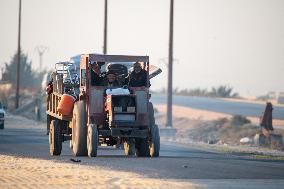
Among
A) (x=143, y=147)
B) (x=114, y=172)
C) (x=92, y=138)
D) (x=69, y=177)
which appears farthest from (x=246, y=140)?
(x=69, y=177)

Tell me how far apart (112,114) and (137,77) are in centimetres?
178

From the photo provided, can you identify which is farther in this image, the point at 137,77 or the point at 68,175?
the point at 137,77

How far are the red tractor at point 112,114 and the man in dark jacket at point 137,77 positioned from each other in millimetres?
190

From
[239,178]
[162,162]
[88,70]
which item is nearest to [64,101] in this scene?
[88,70]

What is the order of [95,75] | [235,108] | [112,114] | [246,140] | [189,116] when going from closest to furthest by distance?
1. [112,114]
2. [95,75]
3. [246,140]
4. [189,116]
5. [235,108]

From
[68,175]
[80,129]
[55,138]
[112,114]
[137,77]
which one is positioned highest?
[137,77]

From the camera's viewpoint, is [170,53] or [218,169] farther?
[170,53]

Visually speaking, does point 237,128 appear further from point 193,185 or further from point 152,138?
point 193,185

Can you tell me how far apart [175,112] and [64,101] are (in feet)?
188

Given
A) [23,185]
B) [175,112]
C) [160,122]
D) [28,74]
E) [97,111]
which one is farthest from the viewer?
[28,74]

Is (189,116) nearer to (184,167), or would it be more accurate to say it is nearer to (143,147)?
(143,147)

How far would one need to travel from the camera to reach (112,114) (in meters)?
30.4

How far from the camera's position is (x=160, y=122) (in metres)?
76.4

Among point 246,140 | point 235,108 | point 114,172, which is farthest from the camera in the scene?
point 235,108
